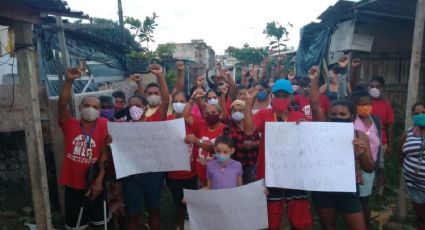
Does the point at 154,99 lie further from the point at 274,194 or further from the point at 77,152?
the point at 274,194

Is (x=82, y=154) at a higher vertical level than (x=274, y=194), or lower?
higher

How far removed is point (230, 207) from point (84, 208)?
1727mm

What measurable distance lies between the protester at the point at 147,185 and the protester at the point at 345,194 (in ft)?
5.64

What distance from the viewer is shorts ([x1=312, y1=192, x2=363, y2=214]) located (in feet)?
11.3

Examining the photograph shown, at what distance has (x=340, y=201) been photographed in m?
3.51

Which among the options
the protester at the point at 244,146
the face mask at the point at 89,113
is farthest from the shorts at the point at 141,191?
the protester at the point at 244,146

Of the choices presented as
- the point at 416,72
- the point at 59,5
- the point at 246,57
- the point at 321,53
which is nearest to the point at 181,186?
the point at 59,5

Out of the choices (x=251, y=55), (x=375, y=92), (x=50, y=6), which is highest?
(x=251, y=55)

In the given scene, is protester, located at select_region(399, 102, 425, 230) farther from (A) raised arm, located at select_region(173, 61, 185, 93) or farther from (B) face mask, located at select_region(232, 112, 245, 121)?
(A) raised arm, located at select_region(173, 61, 185, 93)

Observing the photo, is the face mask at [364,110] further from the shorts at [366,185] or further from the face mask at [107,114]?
the face mask at [107,114]

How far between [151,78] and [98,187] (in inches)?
664

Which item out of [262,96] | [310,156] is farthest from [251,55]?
[310,156]

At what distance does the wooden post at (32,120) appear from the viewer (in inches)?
151

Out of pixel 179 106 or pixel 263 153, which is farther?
pixel 179 106
